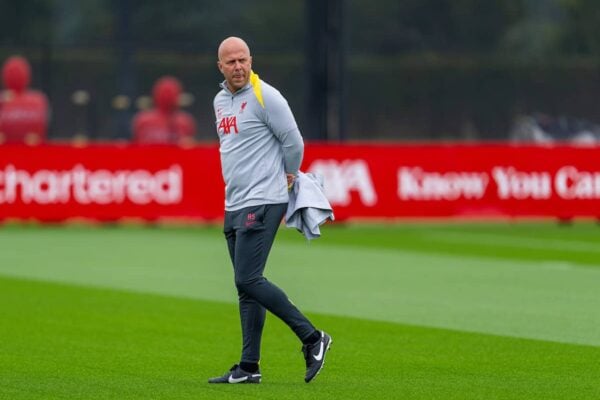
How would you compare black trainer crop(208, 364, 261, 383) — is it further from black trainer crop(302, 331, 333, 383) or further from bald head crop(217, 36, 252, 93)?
bald head crop(217, 36, 252, 93)

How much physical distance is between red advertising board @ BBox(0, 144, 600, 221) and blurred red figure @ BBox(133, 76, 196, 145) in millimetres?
7964

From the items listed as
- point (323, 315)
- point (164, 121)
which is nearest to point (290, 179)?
point (323, 315)

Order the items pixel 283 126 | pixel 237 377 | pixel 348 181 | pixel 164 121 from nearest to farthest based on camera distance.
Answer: pixel 283 126, pixel 237 377, pixel 348 181, pixel 164 121

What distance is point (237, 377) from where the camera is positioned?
1177cm

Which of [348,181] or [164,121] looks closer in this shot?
[348,181]

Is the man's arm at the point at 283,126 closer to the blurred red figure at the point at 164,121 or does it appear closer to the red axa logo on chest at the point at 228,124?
the red axa logo on chest at the point at 228,124

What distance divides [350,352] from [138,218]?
47.3 feet

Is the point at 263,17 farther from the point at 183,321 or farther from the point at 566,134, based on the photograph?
the point at 183,321

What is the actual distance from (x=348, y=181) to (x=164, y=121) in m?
8.60

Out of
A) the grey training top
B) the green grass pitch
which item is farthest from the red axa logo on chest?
the green grass pitch

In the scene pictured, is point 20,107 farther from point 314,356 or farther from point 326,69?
point 314,356

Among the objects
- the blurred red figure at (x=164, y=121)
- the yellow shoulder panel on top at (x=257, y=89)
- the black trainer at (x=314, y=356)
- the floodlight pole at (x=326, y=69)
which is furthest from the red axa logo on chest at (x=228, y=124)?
the blurred red figure at (x=164, y=121)

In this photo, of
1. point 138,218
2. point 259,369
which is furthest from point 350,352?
point 138,218

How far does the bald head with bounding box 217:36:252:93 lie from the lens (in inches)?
452
